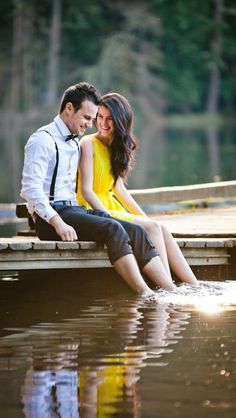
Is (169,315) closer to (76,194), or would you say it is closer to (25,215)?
(76,194)

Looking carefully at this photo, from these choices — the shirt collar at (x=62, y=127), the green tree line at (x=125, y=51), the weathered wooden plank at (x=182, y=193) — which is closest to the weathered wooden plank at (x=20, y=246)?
the shirt collar at (x=62, y=127)

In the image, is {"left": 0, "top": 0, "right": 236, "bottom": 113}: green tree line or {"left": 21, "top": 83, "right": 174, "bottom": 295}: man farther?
{"left": 0, "top": 0, "right": 236, "bottom": 113}: green tree line

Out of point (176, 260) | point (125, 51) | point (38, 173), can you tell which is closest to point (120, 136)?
point (38, 173)

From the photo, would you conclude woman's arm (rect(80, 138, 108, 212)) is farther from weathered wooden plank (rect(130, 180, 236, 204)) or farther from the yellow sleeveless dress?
weathered wooden plank (rect(130, 180, 236, 204))

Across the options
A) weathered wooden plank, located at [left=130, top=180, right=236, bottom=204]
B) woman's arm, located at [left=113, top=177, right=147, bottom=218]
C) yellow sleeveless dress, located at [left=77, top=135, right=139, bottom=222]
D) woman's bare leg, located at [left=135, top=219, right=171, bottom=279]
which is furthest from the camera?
weathered wooden plank, located at [left=130, top=180, right=236, bottom=204]

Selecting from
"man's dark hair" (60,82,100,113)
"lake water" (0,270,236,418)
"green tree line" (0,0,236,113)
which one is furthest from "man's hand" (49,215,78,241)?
"green tree line" (0,0,236,113)

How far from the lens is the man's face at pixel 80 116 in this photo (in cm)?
776

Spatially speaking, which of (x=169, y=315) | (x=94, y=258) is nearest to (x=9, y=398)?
(x=169, y=315)

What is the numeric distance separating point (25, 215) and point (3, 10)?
4672cm

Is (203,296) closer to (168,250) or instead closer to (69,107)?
(168,250)

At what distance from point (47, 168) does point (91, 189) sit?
40 centimetres

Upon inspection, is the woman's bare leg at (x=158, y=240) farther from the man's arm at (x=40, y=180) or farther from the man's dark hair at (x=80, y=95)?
the man's dark hair at (x=80, y=95)

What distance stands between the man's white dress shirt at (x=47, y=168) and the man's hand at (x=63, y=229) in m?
0.04

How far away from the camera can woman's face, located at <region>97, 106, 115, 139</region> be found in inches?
317
